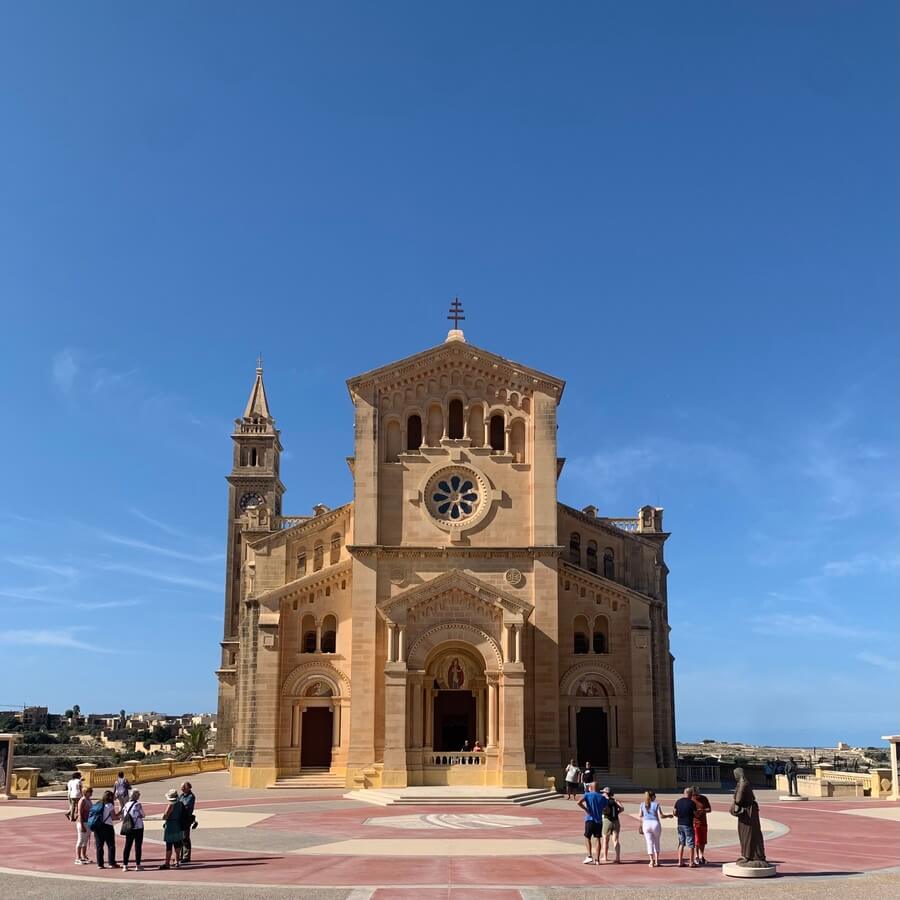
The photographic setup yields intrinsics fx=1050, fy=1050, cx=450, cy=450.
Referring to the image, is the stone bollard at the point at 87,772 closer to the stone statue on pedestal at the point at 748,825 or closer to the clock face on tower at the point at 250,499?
the stone statue on pedestal at the point at 748,825

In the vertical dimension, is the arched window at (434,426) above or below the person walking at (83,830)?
above

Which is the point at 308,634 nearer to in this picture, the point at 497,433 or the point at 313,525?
the point at 313,525

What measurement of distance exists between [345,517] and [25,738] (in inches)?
3358

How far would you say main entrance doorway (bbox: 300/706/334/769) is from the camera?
51.7m

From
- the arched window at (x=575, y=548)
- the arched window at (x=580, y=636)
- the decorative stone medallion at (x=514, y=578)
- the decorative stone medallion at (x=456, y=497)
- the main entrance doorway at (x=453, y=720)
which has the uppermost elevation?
the decorative stone medallion at (x=456, y=497)

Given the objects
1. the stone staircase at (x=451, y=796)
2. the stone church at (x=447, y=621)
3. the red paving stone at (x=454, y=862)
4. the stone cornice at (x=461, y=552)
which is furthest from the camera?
the stone cornice at (x=461, y=552)

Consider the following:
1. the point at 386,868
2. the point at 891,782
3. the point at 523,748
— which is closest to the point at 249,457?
the point at 523,748

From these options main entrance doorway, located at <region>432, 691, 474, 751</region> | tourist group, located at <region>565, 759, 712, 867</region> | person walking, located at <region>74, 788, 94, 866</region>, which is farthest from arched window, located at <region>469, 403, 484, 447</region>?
person walking, located at <region>74, 788, 94, 866</region>

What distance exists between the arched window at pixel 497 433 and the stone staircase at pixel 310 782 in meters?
18.2

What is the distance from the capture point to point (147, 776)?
54.4 meters

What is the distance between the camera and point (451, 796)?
42781mm

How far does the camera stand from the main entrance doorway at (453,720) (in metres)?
52.3

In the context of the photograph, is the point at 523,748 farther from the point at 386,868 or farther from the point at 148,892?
the point at 148,892

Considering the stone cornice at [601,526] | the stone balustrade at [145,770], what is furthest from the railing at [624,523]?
the stone balustrade at [145,770]
